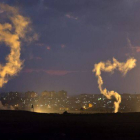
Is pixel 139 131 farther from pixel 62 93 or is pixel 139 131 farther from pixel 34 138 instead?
pixel 62 93

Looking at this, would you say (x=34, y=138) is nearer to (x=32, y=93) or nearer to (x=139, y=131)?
(x=139, y=131)

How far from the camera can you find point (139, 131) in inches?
866

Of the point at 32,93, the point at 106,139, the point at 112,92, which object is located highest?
the point at 32,93

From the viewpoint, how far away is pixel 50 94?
641ft

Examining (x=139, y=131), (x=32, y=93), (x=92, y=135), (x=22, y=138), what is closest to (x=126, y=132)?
(x=139, y=131)

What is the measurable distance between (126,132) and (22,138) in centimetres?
929

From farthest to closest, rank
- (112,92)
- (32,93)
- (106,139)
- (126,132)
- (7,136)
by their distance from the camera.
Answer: (32,93), (112,92), (126,132), (7,136), (106,139)

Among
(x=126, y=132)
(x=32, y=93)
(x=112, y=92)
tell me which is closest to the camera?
(x=126, y=132)

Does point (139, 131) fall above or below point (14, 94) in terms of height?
below

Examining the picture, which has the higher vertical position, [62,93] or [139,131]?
[62,93]

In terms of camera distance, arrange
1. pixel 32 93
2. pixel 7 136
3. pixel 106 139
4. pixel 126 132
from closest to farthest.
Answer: pixel 106 139 → pixel 7 136 → pixel 126 132 → pixel 32 93

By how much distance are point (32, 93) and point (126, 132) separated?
171 metres

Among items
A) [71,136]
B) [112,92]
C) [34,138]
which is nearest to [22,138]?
[34,138]

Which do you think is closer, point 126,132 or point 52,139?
point 52,139
